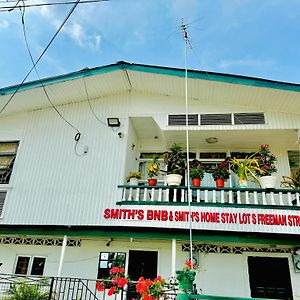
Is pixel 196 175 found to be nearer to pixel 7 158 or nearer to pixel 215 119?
pixel 215 119

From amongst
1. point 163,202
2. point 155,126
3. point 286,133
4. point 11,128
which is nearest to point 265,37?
point 286,133

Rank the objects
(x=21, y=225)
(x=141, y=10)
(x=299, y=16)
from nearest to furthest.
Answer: (x=141, y=10)
(x=299, y=16)
(x=21, y=225)

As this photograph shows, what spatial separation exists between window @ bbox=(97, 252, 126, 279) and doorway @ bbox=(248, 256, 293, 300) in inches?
133

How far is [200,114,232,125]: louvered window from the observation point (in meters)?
8.40

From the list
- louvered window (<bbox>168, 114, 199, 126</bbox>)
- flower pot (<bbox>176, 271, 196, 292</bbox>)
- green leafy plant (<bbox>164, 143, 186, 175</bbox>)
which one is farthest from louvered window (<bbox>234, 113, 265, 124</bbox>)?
flower pot (<bbox>176, 271, 196, 292</bbox>)

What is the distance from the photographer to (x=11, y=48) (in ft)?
20.5

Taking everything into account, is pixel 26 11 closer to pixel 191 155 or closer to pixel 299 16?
pixel 299 16

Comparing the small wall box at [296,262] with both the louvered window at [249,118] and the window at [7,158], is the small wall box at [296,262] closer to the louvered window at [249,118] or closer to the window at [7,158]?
the louvered window at [249,118]

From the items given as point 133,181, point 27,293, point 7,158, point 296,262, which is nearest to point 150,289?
point 27,293

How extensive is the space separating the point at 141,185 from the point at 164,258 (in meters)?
2.05

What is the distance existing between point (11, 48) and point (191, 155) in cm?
603

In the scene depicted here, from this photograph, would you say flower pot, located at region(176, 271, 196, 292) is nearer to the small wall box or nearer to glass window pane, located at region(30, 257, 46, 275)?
the small wall box

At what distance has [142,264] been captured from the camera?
7859 millimetres

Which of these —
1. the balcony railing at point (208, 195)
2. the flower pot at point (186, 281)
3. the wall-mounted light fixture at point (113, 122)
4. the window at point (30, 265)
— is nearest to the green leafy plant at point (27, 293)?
the window at point (30, 265)
